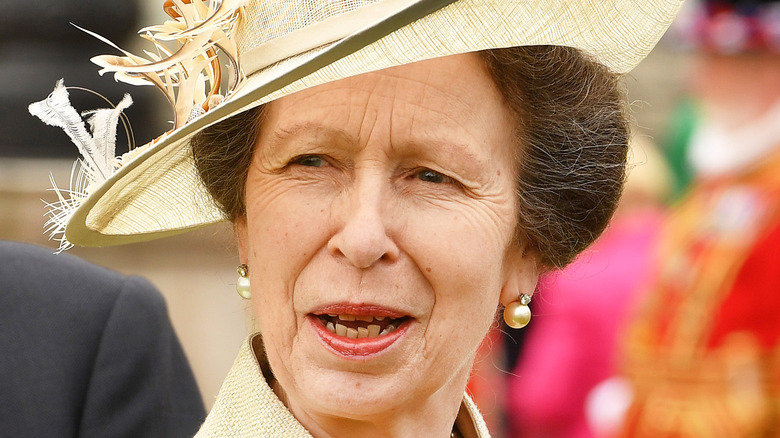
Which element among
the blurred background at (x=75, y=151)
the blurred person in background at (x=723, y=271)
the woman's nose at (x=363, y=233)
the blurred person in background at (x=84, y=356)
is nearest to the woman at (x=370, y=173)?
the woman's nose at (x=363, y=233)

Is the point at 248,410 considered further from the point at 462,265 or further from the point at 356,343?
the point at 462,265

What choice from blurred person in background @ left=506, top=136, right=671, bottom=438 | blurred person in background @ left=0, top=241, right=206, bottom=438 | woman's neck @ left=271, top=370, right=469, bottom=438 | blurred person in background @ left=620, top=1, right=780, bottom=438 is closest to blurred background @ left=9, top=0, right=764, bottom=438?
blurred person in background @ left=506, top=136, right=671, bottom=438

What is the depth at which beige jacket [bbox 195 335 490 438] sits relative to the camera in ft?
7.78

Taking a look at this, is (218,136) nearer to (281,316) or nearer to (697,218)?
(281,316)

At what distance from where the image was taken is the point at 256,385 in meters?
2.46

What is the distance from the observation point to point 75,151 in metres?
8.10

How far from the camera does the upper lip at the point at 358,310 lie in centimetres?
227

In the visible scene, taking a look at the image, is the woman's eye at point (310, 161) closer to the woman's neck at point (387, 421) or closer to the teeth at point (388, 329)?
the teeth at point (388, 329)

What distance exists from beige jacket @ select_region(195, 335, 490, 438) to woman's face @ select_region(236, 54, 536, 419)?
2.0 inches

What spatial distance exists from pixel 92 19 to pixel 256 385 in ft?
20.1

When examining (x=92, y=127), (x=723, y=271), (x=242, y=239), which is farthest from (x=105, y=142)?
(x=723, y=271)

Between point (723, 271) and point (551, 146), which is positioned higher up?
point (723, 271)

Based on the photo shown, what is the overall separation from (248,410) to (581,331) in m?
3.48

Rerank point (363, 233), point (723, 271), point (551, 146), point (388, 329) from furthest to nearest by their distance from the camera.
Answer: point (723, 271)
point (551, 146)
point (388, 329)
point (363, 233)
